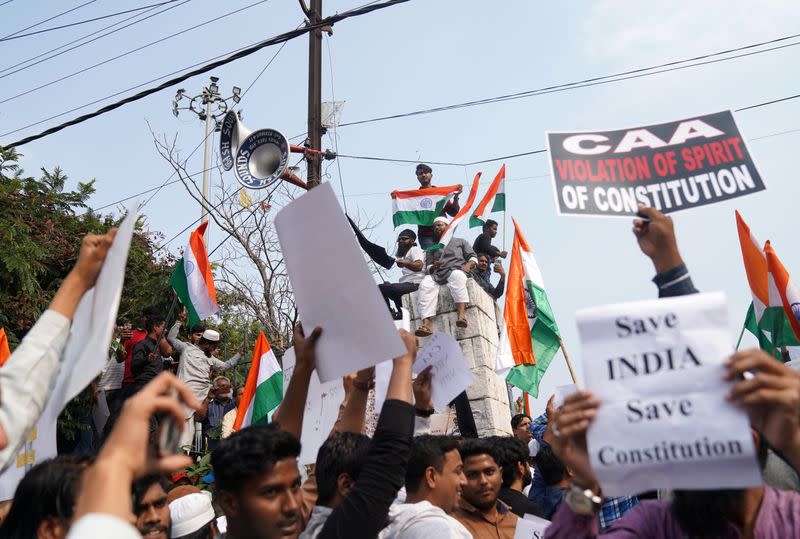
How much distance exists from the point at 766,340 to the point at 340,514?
5936 mm

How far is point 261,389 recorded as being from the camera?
684 cm

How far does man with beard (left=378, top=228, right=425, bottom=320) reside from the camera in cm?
1232

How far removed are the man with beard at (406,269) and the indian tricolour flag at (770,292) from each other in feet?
19.7

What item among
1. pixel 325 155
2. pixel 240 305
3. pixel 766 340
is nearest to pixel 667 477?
pixel 766 340

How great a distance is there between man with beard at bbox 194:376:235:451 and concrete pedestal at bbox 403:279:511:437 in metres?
2.80

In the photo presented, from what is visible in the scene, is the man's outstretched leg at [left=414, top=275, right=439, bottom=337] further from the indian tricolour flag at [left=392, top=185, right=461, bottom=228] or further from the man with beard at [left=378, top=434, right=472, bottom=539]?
the man with beard at [left=378, top=434, right=472, bottom=539]

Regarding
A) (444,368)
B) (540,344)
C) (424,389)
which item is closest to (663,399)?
(444,368)

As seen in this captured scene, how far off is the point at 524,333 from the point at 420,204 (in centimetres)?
500

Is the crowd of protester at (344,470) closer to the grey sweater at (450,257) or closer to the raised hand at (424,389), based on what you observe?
the raised hand at (424,389)

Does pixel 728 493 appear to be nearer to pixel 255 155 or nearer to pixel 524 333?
pixel 524 333

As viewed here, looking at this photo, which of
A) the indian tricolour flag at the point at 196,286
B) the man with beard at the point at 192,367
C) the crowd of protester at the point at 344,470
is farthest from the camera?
the man with beard at the point at 192,367

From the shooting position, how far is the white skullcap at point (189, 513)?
4438 millimetres

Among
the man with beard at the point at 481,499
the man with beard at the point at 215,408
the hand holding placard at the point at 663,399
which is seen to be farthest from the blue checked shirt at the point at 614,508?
the man with beard at the point at 215,408

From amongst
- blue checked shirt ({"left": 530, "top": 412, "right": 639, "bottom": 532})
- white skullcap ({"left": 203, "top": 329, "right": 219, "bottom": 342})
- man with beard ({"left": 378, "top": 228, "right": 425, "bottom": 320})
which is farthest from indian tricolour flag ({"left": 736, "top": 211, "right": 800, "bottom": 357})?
man with beard ({"left": 378, "top": 228, "right": 425, "bottom": 320})
